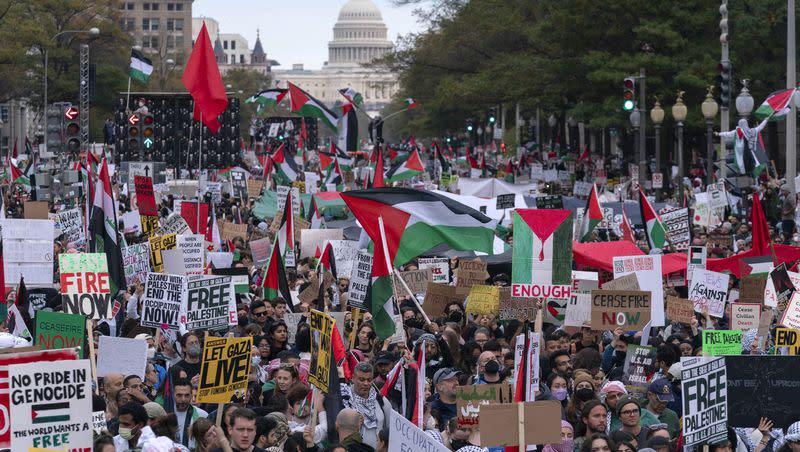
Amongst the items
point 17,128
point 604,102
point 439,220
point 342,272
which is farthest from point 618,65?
point 17,128

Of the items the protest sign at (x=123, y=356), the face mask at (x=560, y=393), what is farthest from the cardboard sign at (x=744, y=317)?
the protest sign at (x=123, y=356)

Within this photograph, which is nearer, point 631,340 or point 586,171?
point 631,340

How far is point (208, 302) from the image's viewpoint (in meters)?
14.5

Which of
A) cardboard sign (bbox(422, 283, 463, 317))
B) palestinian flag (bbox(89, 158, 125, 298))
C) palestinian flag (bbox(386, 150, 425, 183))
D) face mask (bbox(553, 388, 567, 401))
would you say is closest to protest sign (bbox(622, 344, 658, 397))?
face mask (bbox(553, 388, 567, 401))

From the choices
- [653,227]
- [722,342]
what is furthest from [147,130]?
[722,342]

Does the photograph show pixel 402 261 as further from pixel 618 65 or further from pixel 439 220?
pixel 618 65

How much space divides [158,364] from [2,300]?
1429 millimetres

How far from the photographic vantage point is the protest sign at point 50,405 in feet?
28.5

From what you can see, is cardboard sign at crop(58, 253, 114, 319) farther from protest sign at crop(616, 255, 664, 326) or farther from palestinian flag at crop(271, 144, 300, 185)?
palestinian flag at crop(271, 144, 300, 185)

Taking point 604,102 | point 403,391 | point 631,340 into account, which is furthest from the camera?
point 604,102

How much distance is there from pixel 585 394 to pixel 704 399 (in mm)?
1285

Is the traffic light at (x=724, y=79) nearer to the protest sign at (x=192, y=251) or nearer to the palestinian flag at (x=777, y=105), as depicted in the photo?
the palestinian flag at (x=777, y=105)

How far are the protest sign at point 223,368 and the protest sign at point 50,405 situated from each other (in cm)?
221

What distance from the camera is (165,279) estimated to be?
568 inches
